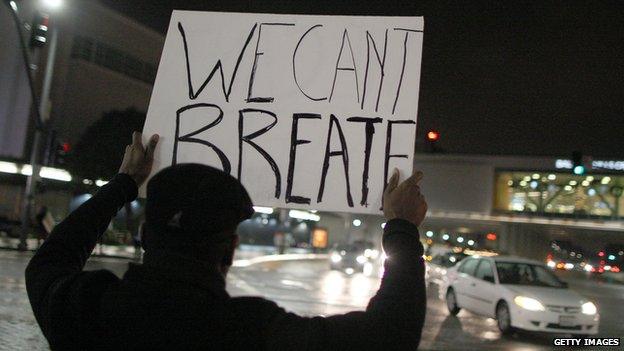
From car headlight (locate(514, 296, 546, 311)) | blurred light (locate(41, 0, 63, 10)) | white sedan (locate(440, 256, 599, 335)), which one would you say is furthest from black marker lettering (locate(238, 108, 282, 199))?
blurred light (locate(41, 0, 63, 10))

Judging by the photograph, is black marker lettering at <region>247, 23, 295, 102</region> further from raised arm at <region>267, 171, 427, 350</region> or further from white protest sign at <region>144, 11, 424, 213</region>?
raised arm at <region>267, 171, 427, 350</region>

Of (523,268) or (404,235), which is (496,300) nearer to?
(523,268)

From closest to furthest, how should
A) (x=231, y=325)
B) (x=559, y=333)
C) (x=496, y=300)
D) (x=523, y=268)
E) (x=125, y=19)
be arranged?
1. (x=231, y=325)
2. (x=559, y=333)
3. (x=496, y=300)
4. (x=523, y=268)
5. (x=125, y=19)

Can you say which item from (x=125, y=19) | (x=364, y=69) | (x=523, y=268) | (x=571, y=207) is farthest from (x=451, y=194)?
(x=364, y=69)

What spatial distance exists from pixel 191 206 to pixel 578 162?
1741 centimetres

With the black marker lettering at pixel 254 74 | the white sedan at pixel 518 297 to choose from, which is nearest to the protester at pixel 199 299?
the black marker lettering at pixel 254 74

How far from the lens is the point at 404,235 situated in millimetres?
1575

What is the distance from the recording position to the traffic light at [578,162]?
1719 centimetres

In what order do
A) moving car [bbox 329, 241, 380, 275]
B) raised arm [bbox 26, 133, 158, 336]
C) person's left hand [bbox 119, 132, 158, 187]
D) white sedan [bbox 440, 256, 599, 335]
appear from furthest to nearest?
moving car [bbox 329, 241, 380, 275] → white sedan [bbox 440, 256, 599, 335] → person's left hand [bbox 119, 132, 158, 187] → raised arm [bbox 26, 133, 158, 336]

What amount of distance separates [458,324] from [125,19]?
32.8 meters

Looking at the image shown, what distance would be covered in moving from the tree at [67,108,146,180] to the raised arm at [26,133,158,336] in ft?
94.6

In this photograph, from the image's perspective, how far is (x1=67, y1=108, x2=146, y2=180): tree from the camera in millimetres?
30531

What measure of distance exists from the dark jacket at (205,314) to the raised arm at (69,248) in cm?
3
